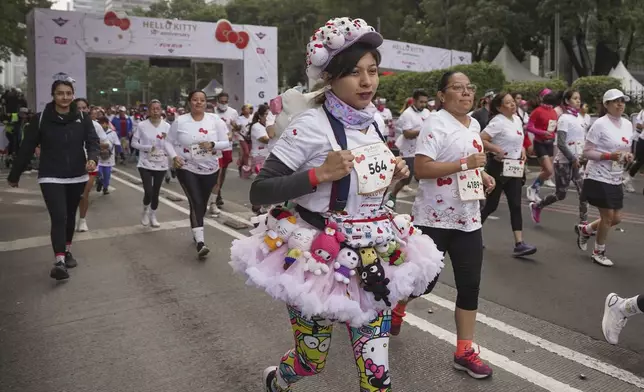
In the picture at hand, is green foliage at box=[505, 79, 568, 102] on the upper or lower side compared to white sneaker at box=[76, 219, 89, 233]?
upper

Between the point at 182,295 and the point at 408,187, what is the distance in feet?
26.2

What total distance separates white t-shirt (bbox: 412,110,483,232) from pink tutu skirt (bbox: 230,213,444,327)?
121cm

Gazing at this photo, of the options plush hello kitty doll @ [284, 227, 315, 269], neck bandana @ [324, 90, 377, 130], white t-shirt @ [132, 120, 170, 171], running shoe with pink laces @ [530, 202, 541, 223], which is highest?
neck bandana @ [324, 90, 377, 130]

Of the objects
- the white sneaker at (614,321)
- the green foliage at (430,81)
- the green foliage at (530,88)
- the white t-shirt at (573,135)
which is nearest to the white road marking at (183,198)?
the white sneaker at (614,321)

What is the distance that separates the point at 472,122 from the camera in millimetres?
4262

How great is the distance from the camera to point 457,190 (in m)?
4.11

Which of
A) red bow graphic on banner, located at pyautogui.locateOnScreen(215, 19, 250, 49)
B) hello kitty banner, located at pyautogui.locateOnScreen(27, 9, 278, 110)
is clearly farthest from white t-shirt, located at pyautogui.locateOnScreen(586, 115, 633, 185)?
red bow graphic on banner, located at pyautogui.locateOnScreen(215, 19, 250, 49)

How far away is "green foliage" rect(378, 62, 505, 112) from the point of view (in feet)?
76.1

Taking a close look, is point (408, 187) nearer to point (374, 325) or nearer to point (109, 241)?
point (109, 241)

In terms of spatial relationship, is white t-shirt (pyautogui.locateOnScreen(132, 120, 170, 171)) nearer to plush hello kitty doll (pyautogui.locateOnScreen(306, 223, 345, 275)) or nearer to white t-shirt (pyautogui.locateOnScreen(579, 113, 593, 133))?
white t-shirt (pyautogui.locateOnScreen(579, 113, 593, 133))

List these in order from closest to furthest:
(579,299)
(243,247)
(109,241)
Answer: (243,247)
(579,299)
(109,241)

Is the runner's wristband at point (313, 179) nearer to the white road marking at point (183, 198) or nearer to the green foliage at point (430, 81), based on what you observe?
the white road marking at point (183, 198)

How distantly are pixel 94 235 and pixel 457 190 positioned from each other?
614cm

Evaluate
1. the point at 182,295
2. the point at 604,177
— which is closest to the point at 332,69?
the point at 182,295
